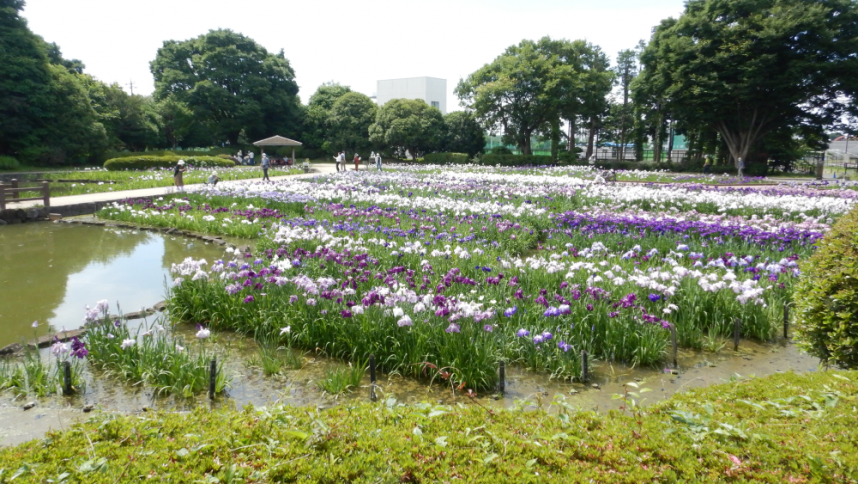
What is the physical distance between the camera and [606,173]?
2036 cm

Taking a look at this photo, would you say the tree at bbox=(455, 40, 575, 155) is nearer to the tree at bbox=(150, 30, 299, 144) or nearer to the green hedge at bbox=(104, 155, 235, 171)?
the tree at bbox=(150, 30, 299, 144)

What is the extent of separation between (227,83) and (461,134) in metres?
22.7

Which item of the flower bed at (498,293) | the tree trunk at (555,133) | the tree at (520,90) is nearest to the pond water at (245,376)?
the flower bed at (498,293)

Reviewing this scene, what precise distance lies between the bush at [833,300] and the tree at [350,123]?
144ft

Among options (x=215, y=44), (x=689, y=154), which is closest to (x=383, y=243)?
(x=689, y=154)

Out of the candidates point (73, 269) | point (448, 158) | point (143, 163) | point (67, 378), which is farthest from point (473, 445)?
point (448, 158)

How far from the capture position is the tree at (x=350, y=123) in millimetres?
46125

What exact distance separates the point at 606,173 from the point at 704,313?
16.0 metres

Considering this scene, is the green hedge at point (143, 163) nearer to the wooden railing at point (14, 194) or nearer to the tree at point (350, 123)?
the wooden railing at point (14, 194)

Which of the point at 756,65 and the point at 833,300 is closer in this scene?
the point at 833,300

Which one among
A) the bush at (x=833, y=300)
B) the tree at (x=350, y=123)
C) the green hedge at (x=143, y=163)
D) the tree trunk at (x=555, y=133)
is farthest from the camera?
the tree at (x=350, y=123)

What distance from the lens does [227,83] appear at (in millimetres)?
45781

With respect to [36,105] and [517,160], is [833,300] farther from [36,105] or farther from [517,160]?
[36,105]

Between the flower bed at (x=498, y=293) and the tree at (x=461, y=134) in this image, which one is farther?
the tree at (x=461, y=134)
